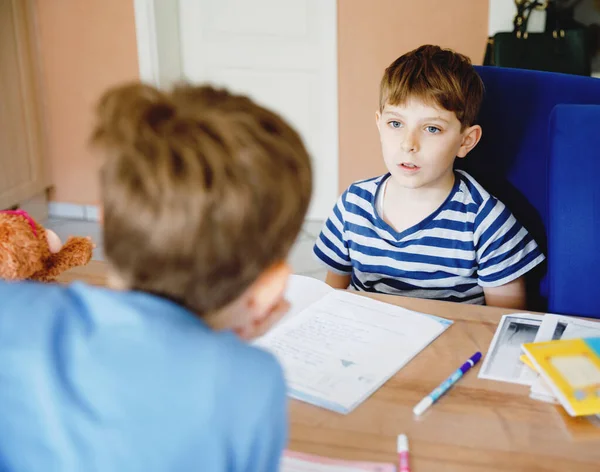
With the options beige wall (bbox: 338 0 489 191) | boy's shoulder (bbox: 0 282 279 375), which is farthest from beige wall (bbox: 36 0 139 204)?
boy's shoulder (bbox: 0 282 279 375)

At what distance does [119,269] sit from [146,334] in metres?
0.08

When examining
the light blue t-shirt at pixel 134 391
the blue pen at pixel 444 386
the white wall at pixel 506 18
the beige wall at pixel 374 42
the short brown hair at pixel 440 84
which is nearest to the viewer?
the light blue t-shirt at pixel 134 391

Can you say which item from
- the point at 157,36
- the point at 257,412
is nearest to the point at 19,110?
the point at 157,36

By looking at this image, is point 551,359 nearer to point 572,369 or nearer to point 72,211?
point 572,369

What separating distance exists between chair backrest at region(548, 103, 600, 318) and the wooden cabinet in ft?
8.51

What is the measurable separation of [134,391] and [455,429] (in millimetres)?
502

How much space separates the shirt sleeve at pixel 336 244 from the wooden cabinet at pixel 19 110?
2.11 metres

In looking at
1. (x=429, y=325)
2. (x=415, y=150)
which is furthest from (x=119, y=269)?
(x=415, y=150)

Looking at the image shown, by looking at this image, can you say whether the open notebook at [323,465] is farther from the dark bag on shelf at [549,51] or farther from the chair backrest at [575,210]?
the dark bag on shelf at [549,51]

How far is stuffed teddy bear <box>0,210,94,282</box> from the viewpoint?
1016 millimetres

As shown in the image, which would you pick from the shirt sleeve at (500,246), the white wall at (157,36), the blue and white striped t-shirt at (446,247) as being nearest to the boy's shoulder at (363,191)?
the blue and white striped t-shirt at (446,247)

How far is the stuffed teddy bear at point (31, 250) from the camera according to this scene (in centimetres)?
102

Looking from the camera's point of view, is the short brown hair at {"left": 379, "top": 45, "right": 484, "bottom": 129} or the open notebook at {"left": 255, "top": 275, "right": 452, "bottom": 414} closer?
the open notebook at {"left": 255, "top": 275, "right": 452, "bottom": 414}

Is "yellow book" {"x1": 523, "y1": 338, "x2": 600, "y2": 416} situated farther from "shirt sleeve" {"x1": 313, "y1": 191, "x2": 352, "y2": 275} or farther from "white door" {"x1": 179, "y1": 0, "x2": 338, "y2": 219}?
"white door" {"x1": 179, "y1": 0, "x2": 338, "y2": 219}
